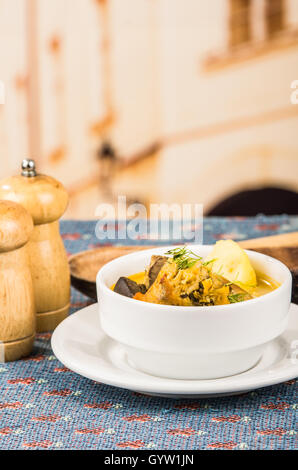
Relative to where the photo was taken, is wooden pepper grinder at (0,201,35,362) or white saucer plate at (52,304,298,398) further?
wooden pepper grinder at (0,201,35,362)

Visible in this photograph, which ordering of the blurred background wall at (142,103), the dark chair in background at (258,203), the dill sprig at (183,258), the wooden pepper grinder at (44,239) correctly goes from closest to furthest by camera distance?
the dill sprig at (183,258), the wooden pepper grinder at (44,239), the dark chair in background at (258,203), the blurred background wall at (142,103)

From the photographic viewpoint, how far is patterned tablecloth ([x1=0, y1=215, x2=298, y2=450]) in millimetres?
596

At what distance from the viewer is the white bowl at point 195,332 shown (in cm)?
64

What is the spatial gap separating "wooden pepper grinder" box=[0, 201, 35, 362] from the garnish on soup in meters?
0.13

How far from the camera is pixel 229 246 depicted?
783 mm

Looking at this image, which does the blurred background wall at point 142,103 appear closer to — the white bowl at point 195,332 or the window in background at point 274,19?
the window in background at point 274,19

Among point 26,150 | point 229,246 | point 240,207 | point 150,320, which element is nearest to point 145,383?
point 150,320

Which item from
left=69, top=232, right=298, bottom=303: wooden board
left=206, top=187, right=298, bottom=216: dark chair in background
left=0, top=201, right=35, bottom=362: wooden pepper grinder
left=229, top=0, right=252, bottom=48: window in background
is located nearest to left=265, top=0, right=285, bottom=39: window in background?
left=229, top=0, right=252, bottom=48: window in background

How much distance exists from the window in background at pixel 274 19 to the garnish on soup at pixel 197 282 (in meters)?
2.39

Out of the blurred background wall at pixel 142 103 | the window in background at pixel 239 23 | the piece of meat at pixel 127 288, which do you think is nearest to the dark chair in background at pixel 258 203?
the blurred background wall at pixel 142 103

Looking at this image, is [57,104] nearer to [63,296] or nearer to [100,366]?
[63,296]

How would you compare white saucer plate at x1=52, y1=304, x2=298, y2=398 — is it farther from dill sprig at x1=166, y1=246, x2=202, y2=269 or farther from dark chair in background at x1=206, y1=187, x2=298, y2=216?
dark chair in background at x1=206, y1=187, x2=298, y2=216

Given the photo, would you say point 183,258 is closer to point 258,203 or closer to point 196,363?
point 196,363

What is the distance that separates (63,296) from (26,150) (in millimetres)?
2494
